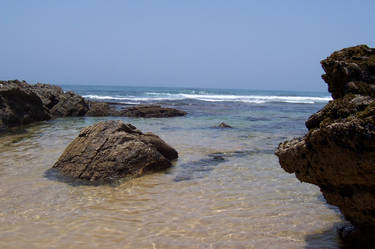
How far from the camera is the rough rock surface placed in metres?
6.59

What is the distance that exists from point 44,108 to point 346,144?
17878 millimetres

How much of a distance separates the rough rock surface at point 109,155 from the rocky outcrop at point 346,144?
3598mm

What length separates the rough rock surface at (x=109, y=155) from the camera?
21.6 ft

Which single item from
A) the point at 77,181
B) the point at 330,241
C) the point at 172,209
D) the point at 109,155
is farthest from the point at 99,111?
the point at 330,241

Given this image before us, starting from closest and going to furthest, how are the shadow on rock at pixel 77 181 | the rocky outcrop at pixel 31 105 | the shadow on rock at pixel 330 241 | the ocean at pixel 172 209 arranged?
the shadow on rock at pixel 330 241 → the ocean at pixel 172 209 → the shadow on rock at pixel 77 181 → the rocky outcrop at pixel 31 105

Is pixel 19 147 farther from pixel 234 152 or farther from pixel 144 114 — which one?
pixel 144 114

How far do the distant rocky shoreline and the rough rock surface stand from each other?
25.9 ft

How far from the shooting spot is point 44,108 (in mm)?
18422

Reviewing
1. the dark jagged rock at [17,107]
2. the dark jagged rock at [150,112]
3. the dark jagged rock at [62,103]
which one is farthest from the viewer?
the dark jagged rock at [150,112]

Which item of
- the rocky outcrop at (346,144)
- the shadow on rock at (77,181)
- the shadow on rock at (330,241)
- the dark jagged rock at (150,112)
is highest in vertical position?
the rocky outcrop at (346,144)

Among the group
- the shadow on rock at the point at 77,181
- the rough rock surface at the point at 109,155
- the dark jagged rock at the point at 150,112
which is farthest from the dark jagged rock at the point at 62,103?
the shadow on rock at the point at 77,181

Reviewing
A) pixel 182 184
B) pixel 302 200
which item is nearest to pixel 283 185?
pixel 302 200

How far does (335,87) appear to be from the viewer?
4.10 m

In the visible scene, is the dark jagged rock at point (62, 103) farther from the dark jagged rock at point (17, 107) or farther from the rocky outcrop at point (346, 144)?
the rocky outcrop at point (346, 144)
